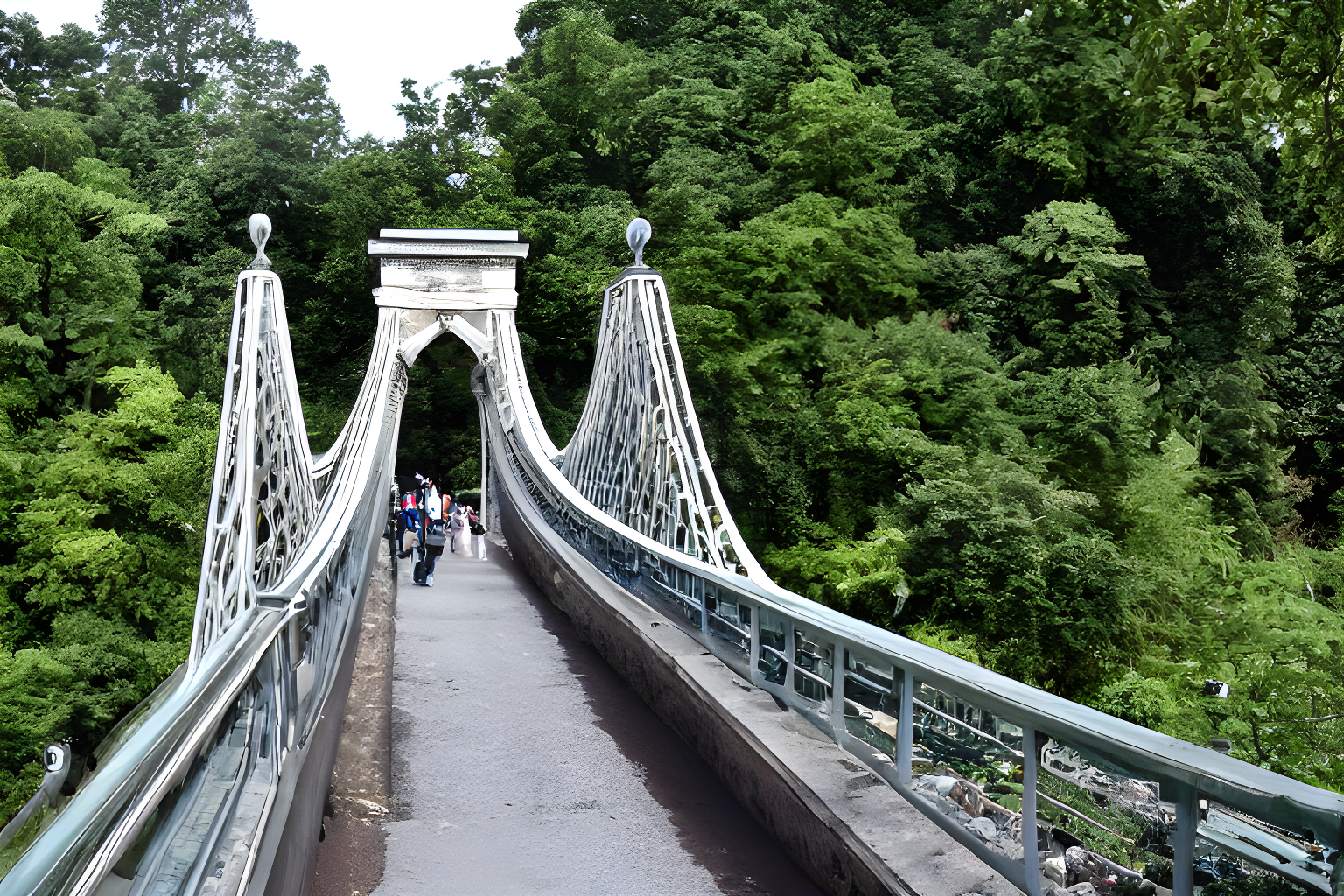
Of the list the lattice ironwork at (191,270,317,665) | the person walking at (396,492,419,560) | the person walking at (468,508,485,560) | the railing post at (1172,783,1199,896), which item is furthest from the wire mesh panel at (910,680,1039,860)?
the person walking at (468,508,485,560)

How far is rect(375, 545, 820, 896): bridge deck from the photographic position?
Answer: 120 inches

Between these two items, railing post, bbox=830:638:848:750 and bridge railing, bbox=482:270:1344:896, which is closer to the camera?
bridge railing, bbox=482:270:1344:896

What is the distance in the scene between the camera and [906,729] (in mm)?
2777

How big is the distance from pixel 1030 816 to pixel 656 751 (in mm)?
2269

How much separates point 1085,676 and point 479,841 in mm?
12397

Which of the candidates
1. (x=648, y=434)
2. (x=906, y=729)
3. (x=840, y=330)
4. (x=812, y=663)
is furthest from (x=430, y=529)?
(x=840, y=330)

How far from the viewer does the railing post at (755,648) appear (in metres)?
3.97

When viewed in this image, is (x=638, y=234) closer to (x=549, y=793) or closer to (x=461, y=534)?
(x=549, y=793)

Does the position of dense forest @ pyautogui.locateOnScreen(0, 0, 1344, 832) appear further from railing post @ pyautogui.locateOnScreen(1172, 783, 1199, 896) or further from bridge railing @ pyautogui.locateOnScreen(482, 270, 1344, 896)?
railing post @ pyautogui.locateOnScreen(1172, 783, 1199, 896)

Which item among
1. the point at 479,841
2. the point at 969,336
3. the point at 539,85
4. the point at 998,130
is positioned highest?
the point at 539,85

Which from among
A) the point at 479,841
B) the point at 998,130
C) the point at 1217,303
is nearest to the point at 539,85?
the point at 998,130

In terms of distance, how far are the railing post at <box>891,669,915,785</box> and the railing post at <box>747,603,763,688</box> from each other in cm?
118

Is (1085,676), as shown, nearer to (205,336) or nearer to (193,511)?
(193,511)

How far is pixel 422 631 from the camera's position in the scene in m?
6.81
